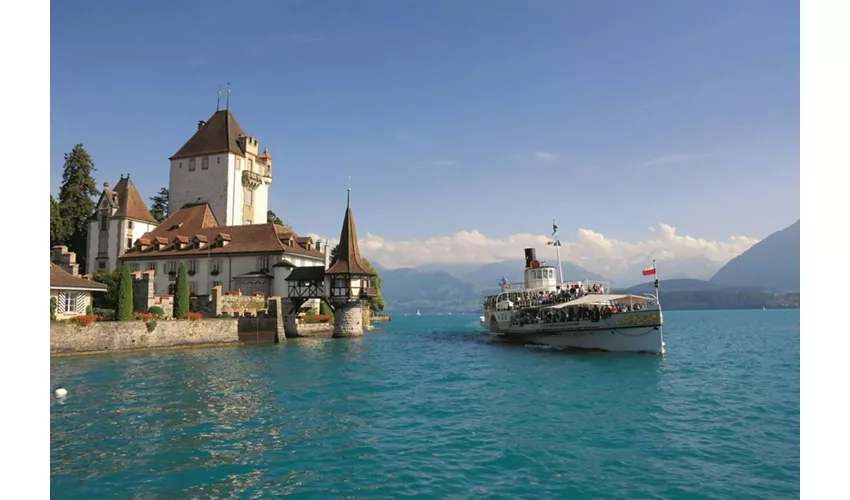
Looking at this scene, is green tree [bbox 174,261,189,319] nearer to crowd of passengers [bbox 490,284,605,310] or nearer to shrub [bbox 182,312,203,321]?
shrub [bbox 182,312,203,321]

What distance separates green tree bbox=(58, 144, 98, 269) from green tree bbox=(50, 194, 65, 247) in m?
3.92

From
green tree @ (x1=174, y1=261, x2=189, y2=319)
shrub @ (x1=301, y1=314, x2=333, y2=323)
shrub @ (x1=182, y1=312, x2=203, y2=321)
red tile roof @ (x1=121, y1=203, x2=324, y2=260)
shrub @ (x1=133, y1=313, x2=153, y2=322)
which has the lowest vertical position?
shrub @ (x1=301, y1=314, x2=333, y2=323)

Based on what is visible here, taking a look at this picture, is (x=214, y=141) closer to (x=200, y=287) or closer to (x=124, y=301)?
(x=200, y=287)

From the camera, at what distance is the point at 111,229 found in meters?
65.4

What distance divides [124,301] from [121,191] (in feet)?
110

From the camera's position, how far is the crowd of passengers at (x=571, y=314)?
40125 millimetres

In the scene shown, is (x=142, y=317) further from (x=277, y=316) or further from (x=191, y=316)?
(x=277, y=316)

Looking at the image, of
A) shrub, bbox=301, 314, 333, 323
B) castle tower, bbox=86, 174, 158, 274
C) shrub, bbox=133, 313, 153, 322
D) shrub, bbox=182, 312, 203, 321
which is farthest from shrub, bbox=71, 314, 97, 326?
castle tower, bbox=86, 174, 158, 274

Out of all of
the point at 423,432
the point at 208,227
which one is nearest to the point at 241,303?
the point at 208,227

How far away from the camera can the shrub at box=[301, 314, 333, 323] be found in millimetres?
55031

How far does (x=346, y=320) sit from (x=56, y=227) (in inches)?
1424

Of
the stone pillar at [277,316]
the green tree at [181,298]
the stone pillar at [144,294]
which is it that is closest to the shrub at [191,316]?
the green tree at [181,298]

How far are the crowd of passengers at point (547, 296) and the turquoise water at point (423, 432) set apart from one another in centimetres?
1538
